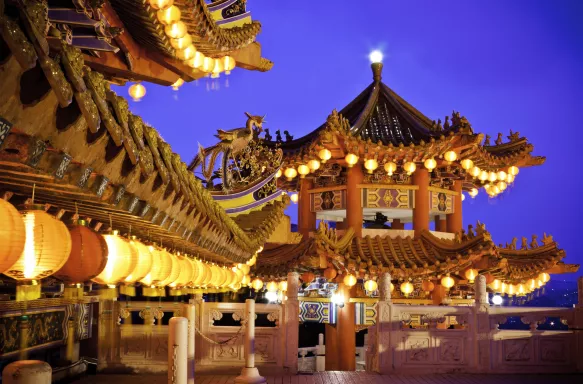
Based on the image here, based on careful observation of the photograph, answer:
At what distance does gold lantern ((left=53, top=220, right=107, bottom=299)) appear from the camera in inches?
159

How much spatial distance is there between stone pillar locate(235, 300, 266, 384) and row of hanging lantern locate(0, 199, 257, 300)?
315 centimetres

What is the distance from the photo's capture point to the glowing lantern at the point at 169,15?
7082mm

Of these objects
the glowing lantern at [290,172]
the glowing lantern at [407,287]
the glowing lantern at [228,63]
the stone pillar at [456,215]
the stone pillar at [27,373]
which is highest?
the glowing lantern at [228,63]

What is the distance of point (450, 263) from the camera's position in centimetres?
1323

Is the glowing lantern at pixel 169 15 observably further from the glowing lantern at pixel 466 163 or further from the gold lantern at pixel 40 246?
the glowing lantern at pixel 466 163

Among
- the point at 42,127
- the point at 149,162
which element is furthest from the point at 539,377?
the point at 42,127

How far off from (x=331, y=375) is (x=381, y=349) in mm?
886

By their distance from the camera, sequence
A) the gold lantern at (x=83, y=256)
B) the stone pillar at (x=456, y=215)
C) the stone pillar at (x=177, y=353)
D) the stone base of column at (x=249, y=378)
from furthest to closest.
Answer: the stone pillar at (x=456, y=215), the stone base of column at (x=249, y=378), the stone pillar at (x=177, y=353), the gold lantern at (x=83, y=256)

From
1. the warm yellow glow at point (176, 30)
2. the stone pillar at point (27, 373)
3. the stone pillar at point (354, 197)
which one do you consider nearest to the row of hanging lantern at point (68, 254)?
the stone pillar at point (27, 373)

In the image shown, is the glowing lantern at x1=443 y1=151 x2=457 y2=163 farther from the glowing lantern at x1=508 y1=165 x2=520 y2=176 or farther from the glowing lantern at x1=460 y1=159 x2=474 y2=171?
the glowing lantern at x1=508 y1=165 x2=520 y2=176

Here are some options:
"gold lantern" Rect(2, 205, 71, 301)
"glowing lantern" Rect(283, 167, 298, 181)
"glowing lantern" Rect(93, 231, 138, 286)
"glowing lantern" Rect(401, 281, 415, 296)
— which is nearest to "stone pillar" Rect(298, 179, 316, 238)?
"glowing lantern" Rect(283, 167, 298, 181)

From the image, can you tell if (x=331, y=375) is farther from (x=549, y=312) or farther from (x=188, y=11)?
(x=188, y=11)

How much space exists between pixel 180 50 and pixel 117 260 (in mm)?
4177

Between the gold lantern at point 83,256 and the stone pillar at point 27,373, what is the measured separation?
1380 mm
